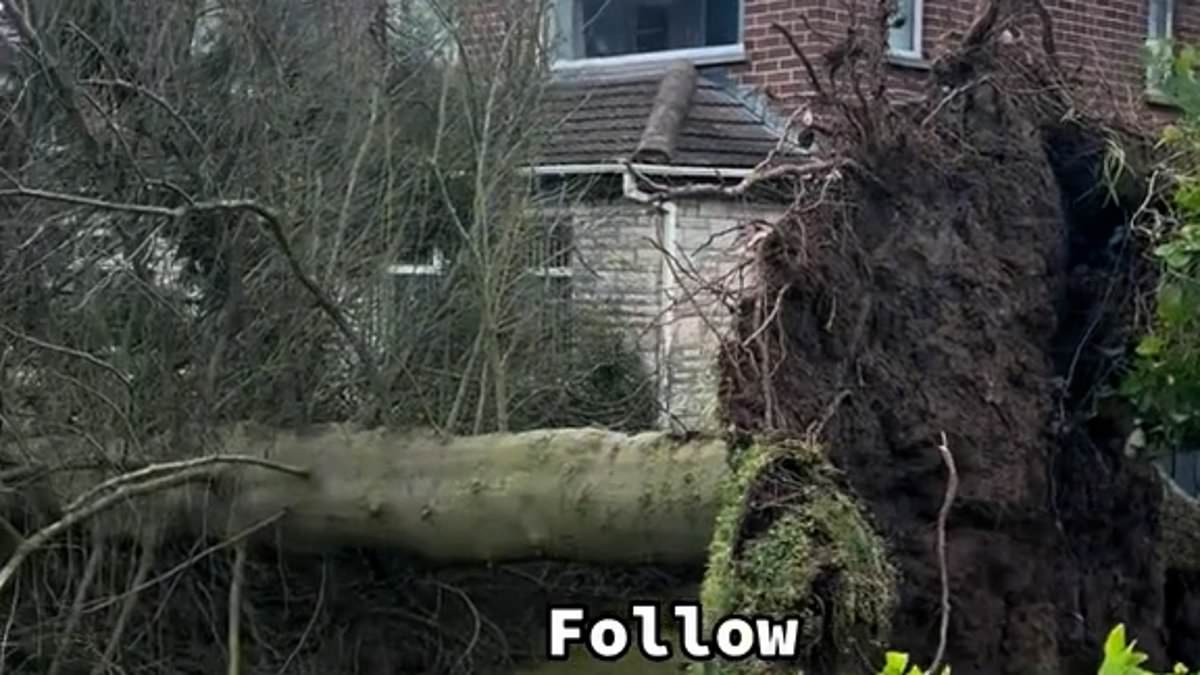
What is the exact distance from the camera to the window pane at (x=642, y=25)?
14016 millimetres

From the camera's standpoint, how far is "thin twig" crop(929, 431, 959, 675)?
7301mm

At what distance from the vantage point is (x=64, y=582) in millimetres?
8961

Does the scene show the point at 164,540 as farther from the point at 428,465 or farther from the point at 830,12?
the point at 830,12

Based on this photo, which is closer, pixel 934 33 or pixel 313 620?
pixel 313 620

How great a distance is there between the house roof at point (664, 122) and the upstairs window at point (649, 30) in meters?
0.21

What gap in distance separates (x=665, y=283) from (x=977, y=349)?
3794 millimetres

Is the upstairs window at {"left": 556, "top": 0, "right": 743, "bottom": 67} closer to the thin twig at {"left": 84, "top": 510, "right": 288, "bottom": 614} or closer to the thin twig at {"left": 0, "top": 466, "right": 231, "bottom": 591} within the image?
the thin twig at {"left": 84, "top": 510, "right": 288, "bottom": 614}

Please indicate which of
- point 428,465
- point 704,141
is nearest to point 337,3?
point 428,465

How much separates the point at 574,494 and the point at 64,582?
2524 mm

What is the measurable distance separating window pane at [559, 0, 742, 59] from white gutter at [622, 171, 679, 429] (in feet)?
6.57

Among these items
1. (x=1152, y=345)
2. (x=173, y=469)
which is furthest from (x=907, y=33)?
(x=173, y=469)

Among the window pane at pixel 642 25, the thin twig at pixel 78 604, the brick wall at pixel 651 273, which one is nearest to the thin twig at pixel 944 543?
the brick wall at pixel 651 273

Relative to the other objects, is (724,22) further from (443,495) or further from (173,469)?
(173,469)

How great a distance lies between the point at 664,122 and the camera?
Answer: 12992 mm
